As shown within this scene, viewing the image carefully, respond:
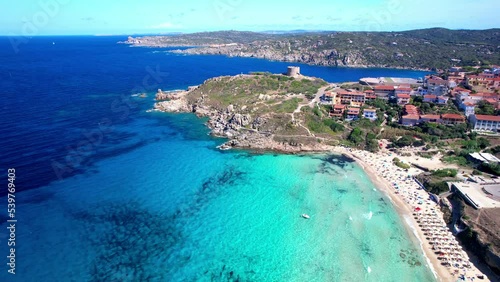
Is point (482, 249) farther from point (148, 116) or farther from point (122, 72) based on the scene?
point (122, 72)

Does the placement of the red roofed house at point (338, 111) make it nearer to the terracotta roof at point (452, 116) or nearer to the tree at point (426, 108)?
the tree at point (426, 108)

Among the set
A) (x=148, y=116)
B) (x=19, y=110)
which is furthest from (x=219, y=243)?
(x=19, y=110)

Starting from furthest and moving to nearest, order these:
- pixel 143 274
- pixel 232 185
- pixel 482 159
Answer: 1. pixel 482 159
2. pixel 232 185
3. pixel 143 274

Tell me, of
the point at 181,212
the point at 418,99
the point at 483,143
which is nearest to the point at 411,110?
the point at 418,99

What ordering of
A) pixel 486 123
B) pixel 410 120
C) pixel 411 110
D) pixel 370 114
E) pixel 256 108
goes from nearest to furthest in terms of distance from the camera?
pixel 486 123 < pixel 410 120 < pixel 370 114 < pixel 411 110 < pixel 256 108

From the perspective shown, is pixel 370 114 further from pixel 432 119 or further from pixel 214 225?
pixel 214 225

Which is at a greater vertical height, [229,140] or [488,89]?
[488,89]
